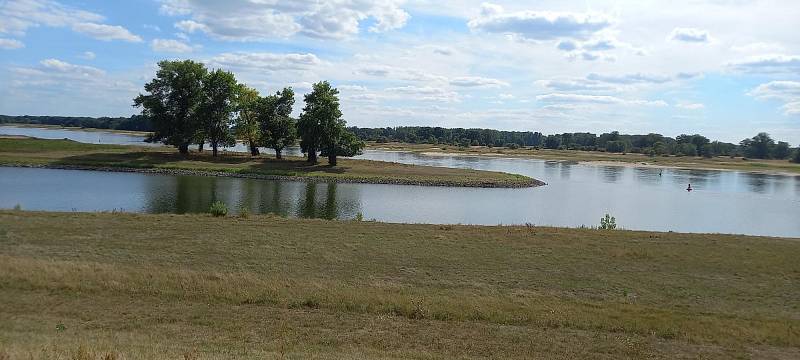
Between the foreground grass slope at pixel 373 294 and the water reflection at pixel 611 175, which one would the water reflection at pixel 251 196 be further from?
the water reflection at pixel 611 175

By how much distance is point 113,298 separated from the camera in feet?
47.4

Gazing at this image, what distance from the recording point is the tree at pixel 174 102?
8300 cm

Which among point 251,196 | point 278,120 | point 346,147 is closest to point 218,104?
point 278,120

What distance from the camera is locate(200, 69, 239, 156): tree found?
273 feet

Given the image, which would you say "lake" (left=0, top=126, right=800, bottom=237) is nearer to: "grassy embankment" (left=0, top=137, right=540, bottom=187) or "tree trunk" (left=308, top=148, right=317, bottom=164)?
"grassy embankment" (left=0, top=137, right=540, bottom=187)

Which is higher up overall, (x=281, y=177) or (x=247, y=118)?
(x=247, y=118)

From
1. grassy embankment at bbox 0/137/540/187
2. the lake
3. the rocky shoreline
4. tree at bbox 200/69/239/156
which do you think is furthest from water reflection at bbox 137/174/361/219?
tree at bbox 200/69/239/156

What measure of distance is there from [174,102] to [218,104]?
6659 millimetres

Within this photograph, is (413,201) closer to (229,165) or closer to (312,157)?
(312,157)

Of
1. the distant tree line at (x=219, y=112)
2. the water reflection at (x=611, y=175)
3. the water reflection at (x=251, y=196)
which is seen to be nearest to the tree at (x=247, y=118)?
the distant tree line at (x=219, y=112)

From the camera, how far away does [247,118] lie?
87.9 meters

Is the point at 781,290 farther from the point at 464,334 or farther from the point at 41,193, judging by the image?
the point at 41,193

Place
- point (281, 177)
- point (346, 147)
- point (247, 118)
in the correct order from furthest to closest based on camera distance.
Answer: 1. point (247, 118)
2. point (346, 147)
3. point (281, 177)

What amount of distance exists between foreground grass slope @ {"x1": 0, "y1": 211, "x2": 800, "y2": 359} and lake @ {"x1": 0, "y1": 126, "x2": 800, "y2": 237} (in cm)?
1550
